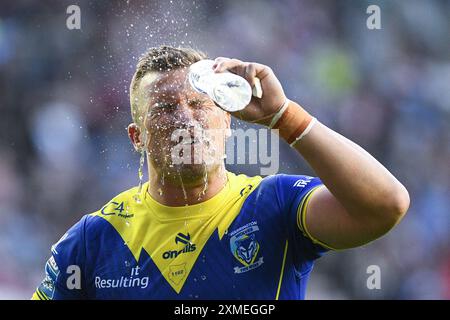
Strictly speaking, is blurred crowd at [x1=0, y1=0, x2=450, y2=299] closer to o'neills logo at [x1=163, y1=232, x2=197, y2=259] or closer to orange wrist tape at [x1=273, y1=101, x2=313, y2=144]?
o'neills logo at [x1=163, y1=232, x2=197, y2=259]

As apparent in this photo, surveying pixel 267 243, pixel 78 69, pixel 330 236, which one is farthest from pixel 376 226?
pixel 78 69

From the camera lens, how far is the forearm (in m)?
2.65

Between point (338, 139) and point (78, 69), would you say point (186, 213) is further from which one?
point (78, 69)

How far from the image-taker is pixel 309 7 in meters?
7.51

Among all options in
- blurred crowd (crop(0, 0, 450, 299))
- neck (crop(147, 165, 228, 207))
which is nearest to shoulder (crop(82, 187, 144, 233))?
neck (crop(147, 165, 228, 207))

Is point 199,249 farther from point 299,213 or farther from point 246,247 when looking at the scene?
point 299,213

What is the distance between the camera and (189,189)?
10.7ft

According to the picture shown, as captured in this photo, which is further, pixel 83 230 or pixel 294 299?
pixel 83 230

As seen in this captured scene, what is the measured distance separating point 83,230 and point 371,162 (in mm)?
1333

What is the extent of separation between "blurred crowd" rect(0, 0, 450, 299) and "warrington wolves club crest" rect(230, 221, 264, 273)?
10.7 feet

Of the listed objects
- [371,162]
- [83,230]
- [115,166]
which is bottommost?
[115,166]

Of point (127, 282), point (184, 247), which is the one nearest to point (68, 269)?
point (127, 282)

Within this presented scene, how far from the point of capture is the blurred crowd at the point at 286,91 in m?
6.77

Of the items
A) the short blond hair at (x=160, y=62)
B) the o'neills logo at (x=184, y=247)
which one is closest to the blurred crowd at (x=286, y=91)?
the short blond hair at (x=160, y=62)
